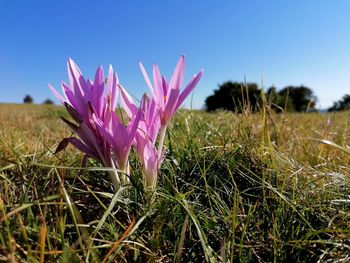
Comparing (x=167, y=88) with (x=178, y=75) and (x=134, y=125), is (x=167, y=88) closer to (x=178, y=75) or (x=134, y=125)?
(x=178, y=75)

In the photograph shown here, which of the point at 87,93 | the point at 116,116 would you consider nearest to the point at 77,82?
the point at 87,93

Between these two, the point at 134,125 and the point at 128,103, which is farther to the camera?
the point at 128,103

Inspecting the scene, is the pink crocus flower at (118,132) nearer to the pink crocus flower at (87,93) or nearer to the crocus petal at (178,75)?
the pink crocus flower at (87,93)

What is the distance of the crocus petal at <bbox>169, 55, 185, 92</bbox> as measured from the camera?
1.02m

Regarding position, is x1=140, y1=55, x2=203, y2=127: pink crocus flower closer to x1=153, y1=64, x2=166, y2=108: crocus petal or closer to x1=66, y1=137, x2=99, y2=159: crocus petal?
x1=153, y1=64, x2=166, y2=108: crocus petal

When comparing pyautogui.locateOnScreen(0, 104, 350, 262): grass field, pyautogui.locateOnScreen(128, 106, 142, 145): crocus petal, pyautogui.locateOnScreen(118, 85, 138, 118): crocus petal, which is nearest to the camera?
pyautogui.locateOnScreen(0, 104, 350, 262): grass field

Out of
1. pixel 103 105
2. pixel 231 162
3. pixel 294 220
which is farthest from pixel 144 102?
pixel 294 220

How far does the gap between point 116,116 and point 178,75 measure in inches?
8.5

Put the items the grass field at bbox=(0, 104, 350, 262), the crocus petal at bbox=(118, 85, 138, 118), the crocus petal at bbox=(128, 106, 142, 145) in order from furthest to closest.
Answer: the crocus petal at bbox=(118, 85, 138, 118), the crocus petal at bbox=(128, 106, 142, 145), the grass field at bbox=(0, 104, 350, 262)

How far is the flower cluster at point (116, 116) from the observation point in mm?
958

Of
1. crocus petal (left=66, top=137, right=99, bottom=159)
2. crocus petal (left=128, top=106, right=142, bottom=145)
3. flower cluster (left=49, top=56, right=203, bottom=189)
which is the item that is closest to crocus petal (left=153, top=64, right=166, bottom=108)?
flower cluster (left=49, top=56, right=203, bottom=189)

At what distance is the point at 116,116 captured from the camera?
948 millimetres

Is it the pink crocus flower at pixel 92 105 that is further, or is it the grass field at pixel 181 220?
the pink crocus flower at pixel 92 105

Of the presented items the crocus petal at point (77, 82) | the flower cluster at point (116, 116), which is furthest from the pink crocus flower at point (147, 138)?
the crocus petal at point (77, 82)
